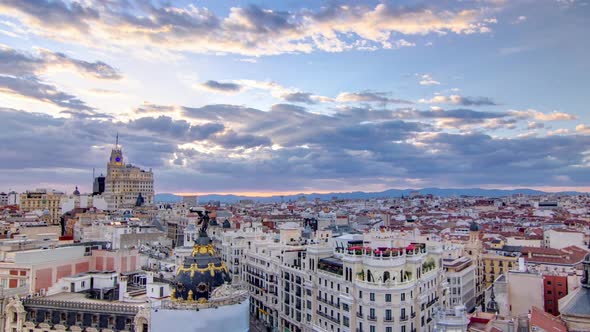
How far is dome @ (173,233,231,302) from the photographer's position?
56.3 meters

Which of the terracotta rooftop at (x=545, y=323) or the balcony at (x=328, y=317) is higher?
the terracotta rooftop at (x=545, y=323)

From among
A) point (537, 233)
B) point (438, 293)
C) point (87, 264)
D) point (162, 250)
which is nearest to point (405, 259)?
point (438, 293)

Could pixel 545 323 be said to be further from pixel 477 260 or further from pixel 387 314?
pixel 477 260

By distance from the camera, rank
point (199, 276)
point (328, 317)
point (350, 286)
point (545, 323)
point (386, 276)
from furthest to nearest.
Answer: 1. point (328, 317)
2. point (350, 286)
3. point (386, 276)
4. point (199, 276)
5. point (545, 323)

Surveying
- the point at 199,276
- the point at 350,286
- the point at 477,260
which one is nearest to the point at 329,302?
the point at 350,286

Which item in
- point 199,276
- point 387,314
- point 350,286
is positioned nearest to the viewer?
point 199,276

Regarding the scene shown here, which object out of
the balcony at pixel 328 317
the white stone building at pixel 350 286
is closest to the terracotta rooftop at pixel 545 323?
the white stone building at pixel 350 286

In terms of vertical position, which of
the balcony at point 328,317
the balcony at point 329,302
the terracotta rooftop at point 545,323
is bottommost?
the balcony at point 328,317

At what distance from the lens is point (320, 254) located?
78938 mm

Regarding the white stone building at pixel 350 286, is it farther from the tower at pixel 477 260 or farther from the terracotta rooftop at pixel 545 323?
the tower at pixel 477 260

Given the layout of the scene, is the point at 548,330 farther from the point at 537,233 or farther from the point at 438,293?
the point at 537,233

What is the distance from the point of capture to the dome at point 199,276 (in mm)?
56312

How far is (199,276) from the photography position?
57.0 meters

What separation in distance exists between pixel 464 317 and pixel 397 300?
17.8m
